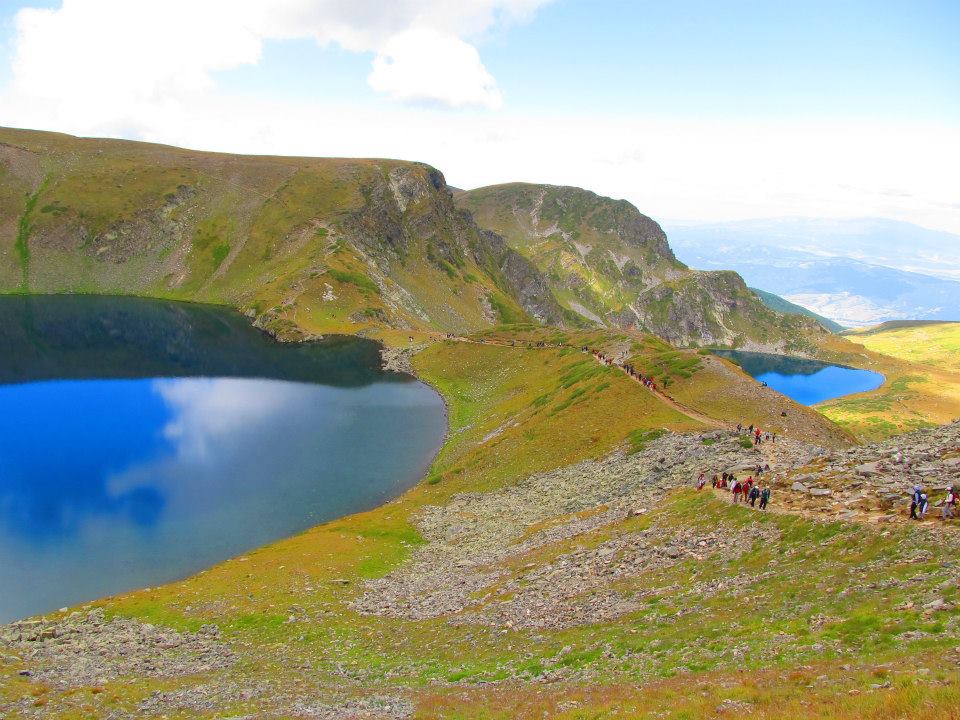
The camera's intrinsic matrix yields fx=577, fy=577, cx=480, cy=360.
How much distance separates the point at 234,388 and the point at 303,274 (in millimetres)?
86456

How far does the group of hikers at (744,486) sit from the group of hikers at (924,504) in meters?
8.86

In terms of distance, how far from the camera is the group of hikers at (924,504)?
26.4 m

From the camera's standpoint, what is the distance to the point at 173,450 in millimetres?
78938

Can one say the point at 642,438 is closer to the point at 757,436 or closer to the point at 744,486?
the point at 757,436

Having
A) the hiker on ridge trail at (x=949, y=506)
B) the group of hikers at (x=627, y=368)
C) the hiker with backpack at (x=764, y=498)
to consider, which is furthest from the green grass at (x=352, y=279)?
the hiker on ridge trail at (x=949, y=506)

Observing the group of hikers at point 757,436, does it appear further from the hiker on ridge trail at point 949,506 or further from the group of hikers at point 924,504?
the hiker on ridge trail at point 949,506

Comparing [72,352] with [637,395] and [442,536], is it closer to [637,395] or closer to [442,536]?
[442,536]

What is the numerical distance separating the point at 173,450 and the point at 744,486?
72098mm

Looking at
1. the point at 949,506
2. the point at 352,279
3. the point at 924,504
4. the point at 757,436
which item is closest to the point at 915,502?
the point at 924,504

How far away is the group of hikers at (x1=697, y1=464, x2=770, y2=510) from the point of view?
36344mm

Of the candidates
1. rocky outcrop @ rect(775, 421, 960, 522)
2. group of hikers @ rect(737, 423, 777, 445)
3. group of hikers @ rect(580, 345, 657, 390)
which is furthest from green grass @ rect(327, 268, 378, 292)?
rocky outcrop @ rect(775, 421, 960, 522)

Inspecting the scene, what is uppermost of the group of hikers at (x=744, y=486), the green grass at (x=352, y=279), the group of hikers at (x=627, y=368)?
the green grass at (x=352, y=279)

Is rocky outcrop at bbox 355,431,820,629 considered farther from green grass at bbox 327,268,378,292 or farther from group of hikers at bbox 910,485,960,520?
green grass at bbox 327,268,378,292

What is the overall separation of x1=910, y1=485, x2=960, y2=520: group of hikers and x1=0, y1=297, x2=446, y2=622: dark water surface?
53736mm
